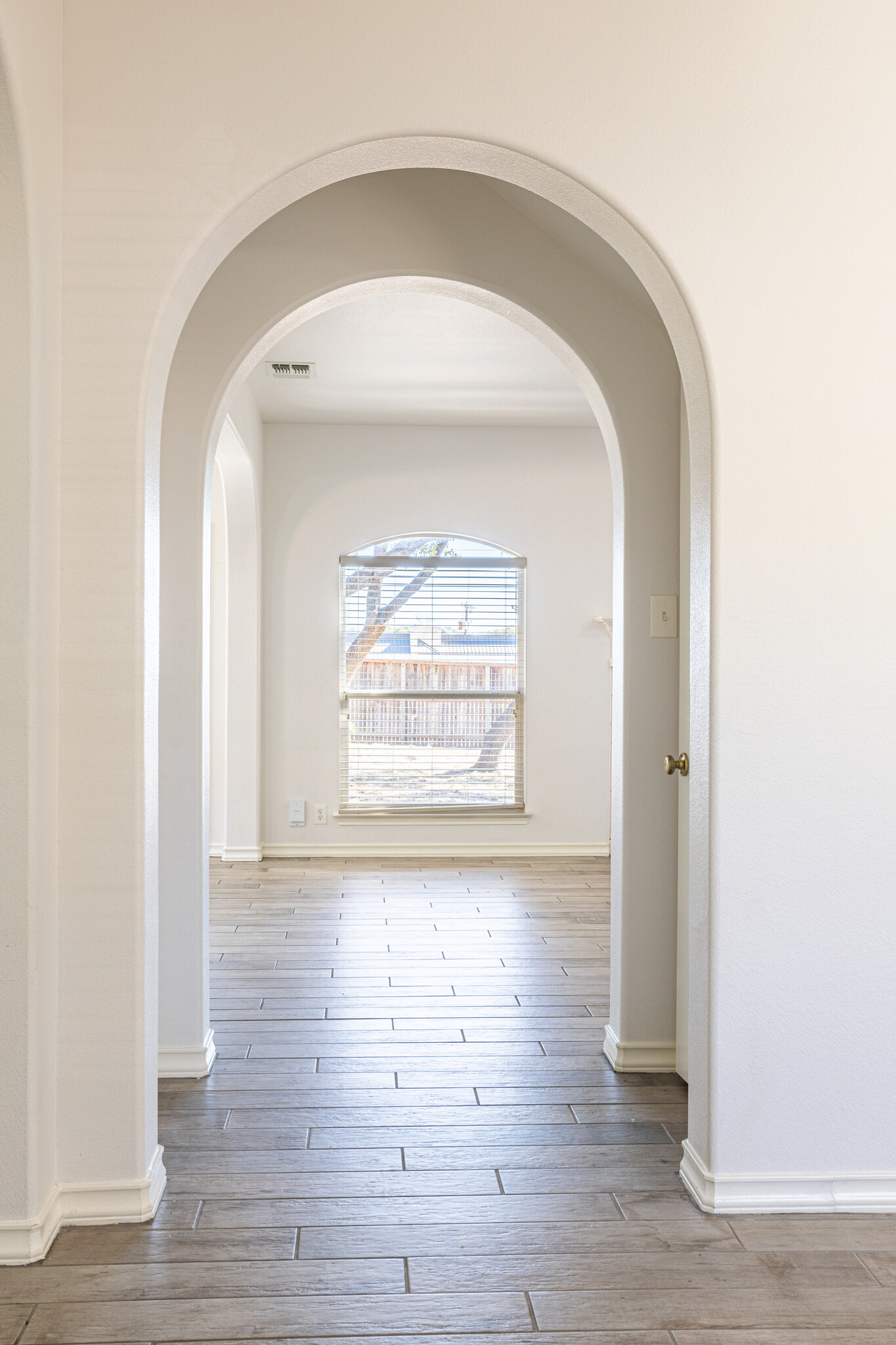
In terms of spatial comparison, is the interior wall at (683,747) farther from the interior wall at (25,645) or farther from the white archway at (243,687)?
the white archway at (243,687)

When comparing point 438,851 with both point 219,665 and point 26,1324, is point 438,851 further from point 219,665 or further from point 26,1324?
point 26,1324

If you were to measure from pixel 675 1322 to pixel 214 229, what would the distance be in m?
2.25

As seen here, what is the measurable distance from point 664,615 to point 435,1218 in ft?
5.51

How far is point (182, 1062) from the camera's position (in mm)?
2838

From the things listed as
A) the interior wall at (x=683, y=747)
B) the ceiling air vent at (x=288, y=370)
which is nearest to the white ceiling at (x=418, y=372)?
the ceiling air vent at (x=288, y=370)

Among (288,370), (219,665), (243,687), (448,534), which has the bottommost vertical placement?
(243,687)

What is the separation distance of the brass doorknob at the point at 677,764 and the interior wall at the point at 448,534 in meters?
3.79

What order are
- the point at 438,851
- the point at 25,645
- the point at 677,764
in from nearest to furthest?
the point at 25,645
the point at 677,764
the point at 438,851

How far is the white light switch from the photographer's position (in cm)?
292

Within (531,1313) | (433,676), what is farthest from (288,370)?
(531,1313)

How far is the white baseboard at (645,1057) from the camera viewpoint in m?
2.88

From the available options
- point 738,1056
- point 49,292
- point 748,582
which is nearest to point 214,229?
point 49,292

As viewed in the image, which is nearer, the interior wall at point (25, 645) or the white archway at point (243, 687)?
the interior wall at point (25, 645)

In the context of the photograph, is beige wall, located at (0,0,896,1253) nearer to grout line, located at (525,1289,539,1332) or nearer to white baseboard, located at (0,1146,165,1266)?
white baseboard, located at (0,1146,165,1266)
